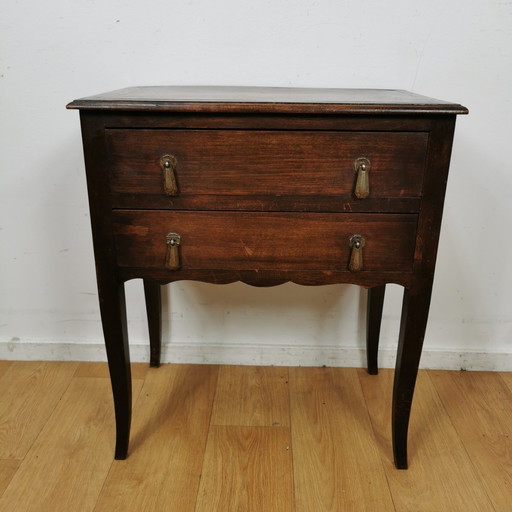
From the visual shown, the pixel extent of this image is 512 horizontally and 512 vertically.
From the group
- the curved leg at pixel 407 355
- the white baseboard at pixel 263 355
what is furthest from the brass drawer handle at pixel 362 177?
the white baseboard at pixel 263 355

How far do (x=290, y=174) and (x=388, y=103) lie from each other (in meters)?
0.22

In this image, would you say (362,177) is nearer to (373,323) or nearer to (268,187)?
(268,187)

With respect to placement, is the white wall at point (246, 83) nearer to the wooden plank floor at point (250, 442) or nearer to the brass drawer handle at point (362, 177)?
the wooden plank floor at point (250, 442)

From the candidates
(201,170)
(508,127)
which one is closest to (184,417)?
(201,170)

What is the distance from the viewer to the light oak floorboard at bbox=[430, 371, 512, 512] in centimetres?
130

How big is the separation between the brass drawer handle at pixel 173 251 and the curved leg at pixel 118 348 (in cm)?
14

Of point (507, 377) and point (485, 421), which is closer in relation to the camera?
point (485, 421)

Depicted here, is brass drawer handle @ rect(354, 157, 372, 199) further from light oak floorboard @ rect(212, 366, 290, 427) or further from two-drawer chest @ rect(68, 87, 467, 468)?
light oak floorboard @ rect(212, 366, 290, 427)

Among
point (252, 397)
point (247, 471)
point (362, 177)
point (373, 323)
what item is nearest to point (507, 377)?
point (373, 323)

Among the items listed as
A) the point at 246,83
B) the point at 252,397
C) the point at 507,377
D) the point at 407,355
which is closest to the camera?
the point at 407,355

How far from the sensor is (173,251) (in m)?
1.11

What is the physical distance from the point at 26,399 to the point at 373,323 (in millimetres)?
1026

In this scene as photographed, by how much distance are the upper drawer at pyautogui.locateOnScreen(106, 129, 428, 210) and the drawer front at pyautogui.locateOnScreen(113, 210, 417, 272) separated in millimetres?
29

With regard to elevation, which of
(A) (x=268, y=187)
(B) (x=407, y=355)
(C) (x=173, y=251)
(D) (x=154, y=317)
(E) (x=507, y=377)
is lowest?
(E) (x=507, y=377)
